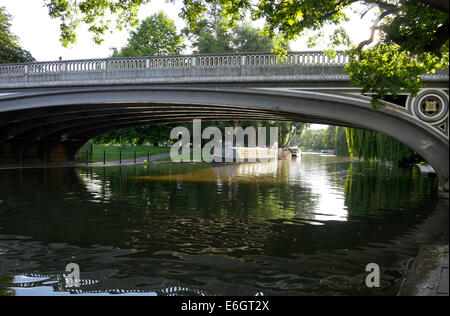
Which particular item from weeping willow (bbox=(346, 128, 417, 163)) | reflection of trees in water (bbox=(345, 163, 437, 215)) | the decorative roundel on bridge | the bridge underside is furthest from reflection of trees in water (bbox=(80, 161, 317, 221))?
weeping willow (bbox=(346, 128, 417, 163))

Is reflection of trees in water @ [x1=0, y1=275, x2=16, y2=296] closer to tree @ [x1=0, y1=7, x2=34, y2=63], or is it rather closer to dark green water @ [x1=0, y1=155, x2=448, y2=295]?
dark green water @ [x1=0, y1=155, x2=448, y2=295]

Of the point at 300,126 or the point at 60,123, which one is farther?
the point at 300,126

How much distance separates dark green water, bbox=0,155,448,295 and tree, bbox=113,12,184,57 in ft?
130

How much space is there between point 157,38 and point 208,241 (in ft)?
158

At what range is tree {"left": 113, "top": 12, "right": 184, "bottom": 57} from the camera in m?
51.2

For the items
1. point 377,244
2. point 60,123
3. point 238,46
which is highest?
point 238,46

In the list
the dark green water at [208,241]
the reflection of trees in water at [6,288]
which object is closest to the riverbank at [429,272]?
the dark green water at [208,241]

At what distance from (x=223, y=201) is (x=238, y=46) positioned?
136 ft

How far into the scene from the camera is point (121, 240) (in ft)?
26.7

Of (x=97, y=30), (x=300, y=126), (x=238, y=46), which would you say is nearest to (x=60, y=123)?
(x=97, y=30)

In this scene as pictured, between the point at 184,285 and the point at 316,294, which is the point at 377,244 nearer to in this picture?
the point at 316,294

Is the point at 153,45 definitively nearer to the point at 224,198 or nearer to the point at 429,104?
the point at 224,198

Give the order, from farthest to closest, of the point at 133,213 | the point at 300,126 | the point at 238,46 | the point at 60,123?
the point at 300,126
the point at 238,46
the point at 60,123
the point at 133,213
